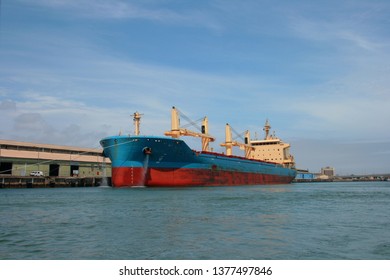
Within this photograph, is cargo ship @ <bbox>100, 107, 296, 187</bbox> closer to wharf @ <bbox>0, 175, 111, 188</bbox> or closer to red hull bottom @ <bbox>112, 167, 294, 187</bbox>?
red hull bottom @ <bbox>112, 167, 294, 187</bbox>

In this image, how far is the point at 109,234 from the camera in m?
9.91

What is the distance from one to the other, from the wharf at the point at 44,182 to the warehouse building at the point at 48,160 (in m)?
1.34

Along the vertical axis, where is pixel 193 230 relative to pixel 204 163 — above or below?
below

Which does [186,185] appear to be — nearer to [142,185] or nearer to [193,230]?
[142,185]

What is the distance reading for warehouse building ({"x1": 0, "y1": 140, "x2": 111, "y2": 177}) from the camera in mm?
42750

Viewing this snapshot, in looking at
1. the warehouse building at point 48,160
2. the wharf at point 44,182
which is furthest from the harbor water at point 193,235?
the warehouse building at point 48,160

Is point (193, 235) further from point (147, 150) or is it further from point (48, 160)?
point (48, 160)

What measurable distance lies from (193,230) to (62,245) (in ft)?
11.3

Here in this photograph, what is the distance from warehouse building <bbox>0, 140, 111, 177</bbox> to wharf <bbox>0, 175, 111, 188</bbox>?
134 cm

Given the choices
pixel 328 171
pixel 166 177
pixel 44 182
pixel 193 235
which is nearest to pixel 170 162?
pixel 166 177

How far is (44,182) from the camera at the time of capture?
132 feet
